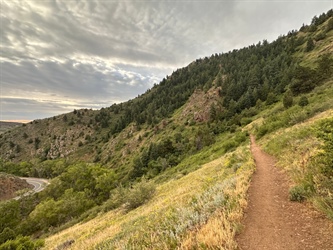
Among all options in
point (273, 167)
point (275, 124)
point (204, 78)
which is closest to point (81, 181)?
point (275, 124)

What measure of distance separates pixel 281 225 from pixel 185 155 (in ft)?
191

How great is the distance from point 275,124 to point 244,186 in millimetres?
22061

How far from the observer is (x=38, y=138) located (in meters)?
181

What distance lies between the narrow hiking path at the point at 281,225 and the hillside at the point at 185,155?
31 cm

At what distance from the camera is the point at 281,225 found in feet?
19.8

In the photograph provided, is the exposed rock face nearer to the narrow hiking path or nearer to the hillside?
the hillside

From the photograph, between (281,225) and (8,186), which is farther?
(8,186)

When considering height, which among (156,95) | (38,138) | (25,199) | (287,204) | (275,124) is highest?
(156,95)

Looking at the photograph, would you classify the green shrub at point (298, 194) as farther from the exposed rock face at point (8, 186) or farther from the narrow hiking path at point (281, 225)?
the exposed rock face at point (8, 186)

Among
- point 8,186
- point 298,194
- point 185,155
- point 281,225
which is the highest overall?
point 298,194

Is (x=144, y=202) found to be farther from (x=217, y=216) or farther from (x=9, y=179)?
(x=9, y=179)

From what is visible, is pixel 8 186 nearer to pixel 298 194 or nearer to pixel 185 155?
pixel 185 155

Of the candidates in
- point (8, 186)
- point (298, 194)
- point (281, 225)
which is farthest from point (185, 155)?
point (8, 186)

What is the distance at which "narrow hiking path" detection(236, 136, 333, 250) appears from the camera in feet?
16.7
